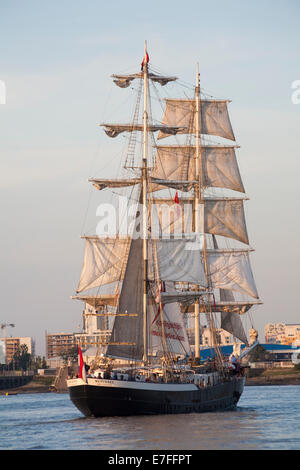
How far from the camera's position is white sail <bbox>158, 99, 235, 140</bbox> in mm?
105438

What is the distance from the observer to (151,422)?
215 ft

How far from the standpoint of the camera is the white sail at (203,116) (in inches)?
4151

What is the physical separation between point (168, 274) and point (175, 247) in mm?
2930

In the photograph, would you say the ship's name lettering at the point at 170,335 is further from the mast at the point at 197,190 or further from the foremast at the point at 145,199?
the mast at the point at 197,190

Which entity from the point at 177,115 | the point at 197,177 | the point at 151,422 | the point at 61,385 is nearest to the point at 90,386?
the point at 151,422

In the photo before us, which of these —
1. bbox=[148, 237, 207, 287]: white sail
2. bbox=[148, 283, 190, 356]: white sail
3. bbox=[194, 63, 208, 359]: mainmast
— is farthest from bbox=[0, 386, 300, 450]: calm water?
bbox=[194, 63, 208, 359]: mainmast

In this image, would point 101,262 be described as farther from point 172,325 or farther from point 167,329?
point 167,329

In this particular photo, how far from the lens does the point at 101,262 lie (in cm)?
9106

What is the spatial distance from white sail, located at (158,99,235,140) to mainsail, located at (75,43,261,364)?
0.12 metres

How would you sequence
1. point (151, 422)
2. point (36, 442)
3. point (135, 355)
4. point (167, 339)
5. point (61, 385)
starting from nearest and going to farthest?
point (36, 442)
point (151, 422)
point (135, 355)
point (167, 339)
point (61, 385)

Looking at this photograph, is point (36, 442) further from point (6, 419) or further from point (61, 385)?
point (61, 385)

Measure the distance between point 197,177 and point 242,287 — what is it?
1599 cm

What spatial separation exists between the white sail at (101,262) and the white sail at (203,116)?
61.2 feet

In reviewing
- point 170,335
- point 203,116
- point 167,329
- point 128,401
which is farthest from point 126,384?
point 203,116
